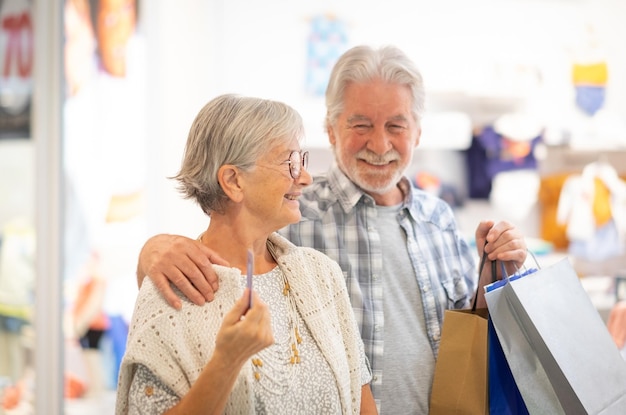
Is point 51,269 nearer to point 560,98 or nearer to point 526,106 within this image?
point 526,106

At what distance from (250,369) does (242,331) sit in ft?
0.74

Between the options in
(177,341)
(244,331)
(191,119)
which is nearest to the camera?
(244,331)

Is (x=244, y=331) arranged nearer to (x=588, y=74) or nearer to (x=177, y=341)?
(x=177, y=341)

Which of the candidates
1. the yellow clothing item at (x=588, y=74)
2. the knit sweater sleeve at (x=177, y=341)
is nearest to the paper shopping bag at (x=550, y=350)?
the knit sweater sleeve at (x=177, y=341)

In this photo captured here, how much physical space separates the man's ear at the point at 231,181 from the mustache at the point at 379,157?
0.51 metres

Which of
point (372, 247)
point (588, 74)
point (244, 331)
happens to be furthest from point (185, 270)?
point (588, 74)

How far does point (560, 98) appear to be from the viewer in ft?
13.9

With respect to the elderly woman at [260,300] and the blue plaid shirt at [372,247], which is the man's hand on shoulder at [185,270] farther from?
the blue plaid shirt at [372,247]

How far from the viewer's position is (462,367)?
161 centimetres

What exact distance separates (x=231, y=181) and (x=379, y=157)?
0.54 meters

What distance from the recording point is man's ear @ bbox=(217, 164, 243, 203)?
1.38 metres

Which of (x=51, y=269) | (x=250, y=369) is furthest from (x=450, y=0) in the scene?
(x=250, y=369)

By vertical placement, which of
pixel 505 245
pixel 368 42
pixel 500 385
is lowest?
pixel 500 385

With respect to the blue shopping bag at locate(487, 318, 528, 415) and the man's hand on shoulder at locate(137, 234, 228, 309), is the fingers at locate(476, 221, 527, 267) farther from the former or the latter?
the man's hand on shoulder at locate(137, 234, 228, 309)
